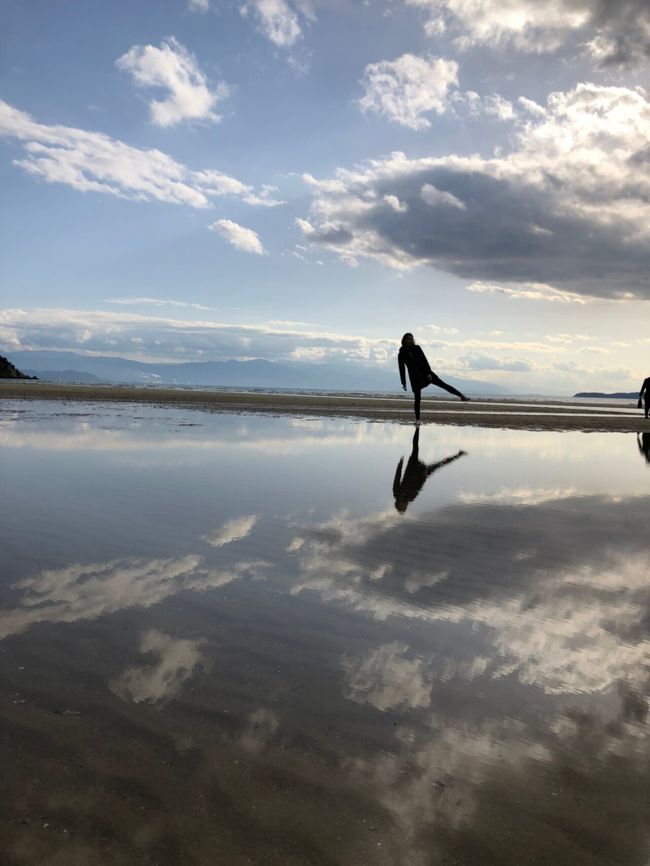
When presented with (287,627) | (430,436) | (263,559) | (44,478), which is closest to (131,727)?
(287,627)

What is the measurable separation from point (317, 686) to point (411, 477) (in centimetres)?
818

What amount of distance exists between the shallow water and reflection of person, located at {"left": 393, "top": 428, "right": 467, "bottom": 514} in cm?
126

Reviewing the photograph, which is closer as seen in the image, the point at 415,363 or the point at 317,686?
the point at 317,686

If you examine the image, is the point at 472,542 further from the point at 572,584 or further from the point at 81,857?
the point at 81,857

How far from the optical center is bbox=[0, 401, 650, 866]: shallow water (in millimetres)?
2230

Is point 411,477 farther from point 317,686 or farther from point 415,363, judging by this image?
point 415,363

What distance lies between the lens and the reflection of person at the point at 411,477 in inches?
353

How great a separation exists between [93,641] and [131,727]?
1.02 m

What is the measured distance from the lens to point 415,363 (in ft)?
74.7

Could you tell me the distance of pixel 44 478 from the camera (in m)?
9.19

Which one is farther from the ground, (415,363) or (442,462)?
(415,363)

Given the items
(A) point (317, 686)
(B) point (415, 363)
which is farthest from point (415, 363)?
(A) point (317, 686)

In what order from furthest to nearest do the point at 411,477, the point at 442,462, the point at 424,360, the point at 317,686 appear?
the point at 424,360 < the point at 442,462 < the point at 411,477 < the point at 317,686

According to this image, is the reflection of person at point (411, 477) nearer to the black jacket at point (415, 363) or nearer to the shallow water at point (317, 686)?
the shallow water at point (317, 686)
